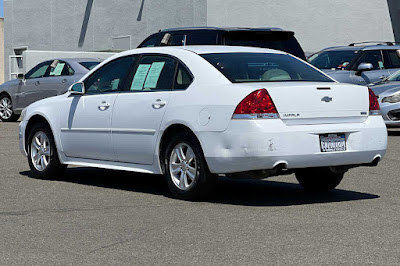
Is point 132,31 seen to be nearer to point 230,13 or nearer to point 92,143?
point 230,13

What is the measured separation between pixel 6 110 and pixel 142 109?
14396 mm

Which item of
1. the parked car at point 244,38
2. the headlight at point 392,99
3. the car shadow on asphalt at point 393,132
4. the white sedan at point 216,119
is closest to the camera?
the white sedan at point 216,119

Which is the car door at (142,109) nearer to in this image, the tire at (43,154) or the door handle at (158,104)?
the door handle at (158,104)

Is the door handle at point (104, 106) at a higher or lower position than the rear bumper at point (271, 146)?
higher

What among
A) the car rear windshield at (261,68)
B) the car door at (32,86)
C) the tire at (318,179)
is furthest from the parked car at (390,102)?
the car rear windshield at (261,68)

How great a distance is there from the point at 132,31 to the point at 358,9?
8.30 metres

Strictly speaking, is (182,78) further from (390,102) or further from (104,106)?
(390,102)

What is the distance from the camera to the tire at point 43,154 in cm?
1138

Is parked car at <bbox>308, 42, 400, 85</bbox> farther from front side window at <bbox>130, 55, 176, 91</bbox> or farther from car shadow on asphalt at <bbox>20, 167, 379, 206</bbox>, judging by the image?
front side window at <bbox>130, 55, 176, 91</bbox>

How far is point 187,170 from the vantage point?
9.52m

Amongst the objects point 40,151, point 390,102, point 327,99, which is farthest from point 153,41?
point 327,99


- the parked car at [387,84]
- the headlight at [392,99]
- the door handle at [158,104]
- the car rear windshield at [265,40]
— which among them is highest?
the car rear windshield at [265,40]

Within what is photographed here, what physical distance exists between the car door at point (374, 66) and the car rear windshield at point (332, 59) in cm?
55

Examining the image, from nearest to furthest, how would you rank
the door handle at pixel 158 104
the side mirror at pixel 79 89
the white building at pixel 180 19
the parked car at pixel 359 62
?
the door handle at pixel 158 104 → the side mirror at pixel 79 89 → the parked car at pixel 359 62 → the white building at pixel 180 19
